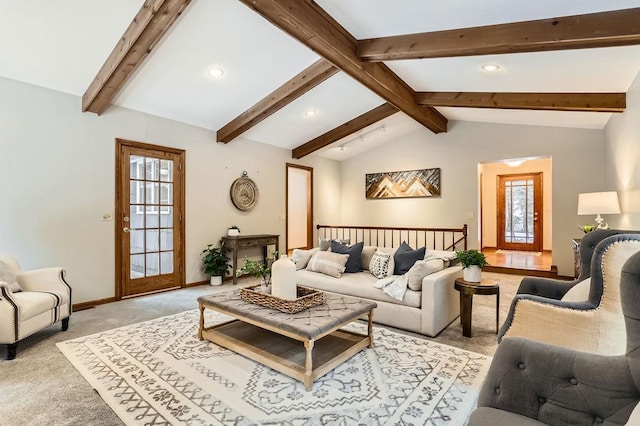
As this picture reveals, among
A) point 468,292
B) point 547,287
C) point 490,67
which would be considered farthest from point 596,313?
point 490,67

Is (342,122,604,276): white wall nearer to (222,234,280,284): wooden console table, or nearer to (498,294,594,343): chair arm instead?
(222,234,280,284): wooden console table

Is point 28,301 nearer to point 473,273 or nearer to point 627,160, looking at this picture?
point 473,273

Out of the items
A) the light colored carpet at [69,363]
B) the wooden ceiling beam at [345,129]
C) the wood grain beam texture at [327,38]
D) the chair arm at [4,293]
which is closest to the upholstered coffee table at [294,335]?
the light colored carpet at [69,363]

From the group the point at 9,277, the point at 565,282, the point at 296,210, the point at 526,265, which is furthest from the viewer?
the point at 296,210

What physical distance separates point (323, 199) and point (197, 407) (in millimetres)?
6280

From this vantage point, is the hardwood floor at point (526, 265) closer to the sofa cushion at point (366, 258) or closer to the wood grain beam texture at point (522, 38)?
the sofa cushion at point (366, 258)

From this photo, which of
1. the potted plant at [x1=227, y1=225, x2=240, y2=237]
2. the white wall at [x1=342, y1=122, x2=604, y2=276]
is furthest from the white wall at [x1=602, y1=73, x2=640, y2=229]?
the potted plant at [x1=227, y1=225, x2=240, y2=237]

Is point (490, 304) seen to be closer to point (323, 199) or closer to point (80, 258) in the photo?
point (323, 199)

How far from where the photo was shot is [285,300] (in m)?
2.65

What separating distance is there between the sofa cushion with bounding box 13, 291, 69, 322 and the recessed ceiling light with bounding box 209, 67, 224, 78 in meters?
2.93

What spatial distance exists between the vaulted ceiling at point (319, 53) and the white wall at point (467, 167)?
20.3 inches

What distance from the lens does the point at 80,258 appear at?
4.23 metres

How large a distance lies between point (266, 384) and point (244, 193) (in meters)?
4.31

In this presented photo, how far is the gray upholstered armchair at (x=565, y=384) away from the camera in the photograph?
117 centimetres
